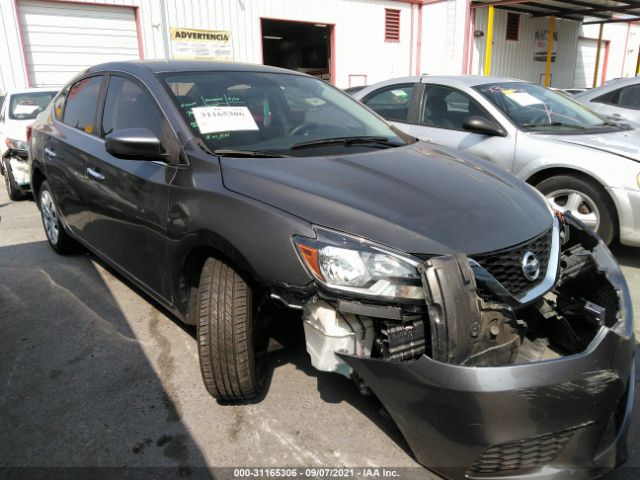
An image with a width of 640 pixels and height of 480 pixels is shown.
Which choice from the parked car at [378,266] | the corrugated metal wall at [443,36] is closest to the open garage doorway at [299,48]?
the corrugated metal wall at [443,36]

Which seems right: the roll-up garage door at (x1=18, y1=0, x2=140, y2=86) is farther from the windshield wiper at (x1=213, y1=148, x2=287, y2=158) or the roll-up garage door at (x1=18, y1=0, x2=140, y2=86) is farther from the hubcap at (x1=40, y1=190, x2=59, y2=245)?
the windshield wiper at (x1=213, y1=148, x2=287, y2=158)

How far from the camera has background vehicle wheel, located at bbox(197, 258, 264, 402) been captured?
2.22 m

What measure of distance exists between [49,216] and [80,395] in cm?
255

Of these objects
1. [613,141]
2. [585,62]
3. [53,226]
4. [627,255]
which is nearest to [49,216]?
[53,226]

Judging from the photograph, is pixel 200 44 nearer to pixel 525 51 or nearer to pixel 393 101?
pixel 393 101

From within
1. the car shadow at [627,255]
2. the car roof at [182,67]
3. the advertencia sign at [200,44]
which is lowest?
the car shadow at [627,255]

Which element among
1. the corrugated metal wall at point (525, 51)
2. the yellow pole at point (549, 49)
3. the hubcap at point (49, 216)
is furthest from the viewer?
the yellow pole at point (549, 49)

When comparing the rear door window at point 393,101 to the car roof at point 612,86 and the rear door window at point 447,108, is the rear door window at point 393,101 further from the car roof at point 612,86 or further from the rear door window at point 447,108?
the car roof at point 612,86

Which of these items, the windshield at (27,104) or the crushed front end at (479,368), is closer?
the crushed front end at (479,368)

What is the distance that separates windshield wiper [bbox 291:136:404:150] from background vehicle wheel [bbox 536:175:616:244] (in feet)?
5.84

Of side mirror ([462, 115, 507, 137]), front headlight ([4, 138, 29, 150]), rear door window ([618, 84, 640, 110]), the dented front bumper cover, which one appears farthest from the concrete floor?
rear door window ([618, 84, 640, 110])

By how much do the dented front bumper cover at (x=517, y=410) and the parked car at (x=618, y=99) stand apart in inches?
239

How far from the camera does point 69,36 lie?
480 inches

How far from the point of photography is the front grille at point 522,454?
1.73m
